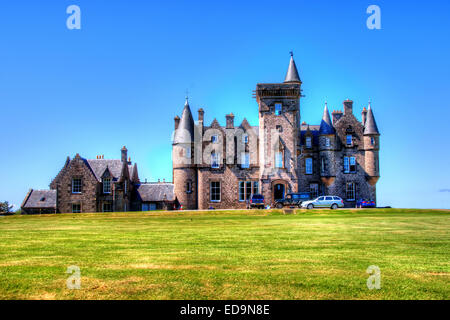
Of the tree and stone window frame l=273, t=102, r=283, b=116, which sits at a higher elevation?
stone window frame l=273, t=102, r=283, b=116

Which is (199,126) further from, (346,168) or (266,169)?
(346,168)

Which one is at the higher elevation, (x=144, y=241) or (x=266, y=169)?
(x=266, y=169)

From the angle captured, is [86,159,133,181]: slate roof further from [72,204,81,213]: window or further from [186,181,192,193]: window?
[186,181,192,193]: window

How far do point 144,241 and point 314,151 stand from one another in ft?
128

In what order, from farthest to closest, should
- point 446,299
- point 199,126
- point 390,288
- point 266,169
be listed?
1. point 199,126
2. point 266,169
3. point 390,288
4. point 446,299

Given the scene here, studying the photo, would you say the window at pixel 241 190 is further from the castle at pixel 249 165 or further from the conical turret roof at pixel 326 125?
the conical turret roof at pixel 326 125

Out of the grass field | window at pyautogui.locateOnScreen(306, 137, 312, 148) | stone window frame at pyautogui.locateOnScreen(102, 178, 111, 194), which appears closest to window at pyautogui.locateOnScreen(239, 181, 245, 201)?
window at pyautogui.locateOnScreen(306, 137, 312, 148)

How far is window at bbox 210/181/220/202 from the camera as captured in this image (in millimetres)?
49531

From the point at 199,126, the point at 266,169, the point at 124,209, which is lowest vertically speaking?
the point at 124,209

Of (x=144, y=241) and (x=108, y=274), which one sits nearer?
(x=108, y=274)

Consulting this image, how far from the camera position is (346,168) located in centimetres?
5056

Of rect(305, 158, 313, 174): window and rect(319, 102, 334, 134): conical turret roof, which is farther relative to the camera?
rect(305, 158, 313, 174): window
